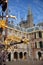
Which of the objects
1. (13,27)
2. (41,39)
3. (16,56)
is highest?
(13,27)

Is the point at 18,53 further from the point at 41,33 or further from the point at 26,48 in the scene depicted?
the point at 41,33

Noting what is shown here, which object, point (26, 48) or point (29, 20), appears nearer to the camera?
point (26, 48)

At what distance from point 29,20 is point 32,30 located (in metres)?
6.88

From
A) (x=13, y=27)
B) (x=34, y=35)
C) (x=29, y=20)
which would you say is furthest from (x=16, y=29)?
(x=29, y=20)

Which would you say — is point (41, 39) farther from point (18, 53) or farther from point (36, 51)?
point (18, 53)

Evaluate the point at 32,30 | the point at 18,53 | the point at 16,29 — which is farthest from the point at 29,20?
the point at 18,53

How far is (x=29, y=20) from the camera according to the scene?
178 ft

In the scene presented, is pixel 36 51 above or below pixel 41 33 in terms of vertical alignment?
below

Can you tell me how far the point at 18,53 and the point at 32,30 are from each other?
25.2 feet

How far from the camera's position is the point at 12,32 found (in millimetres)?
43125

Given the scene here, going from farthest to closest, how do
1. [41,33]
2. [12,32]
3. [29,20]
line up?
[29,20], [41,33], [12,32]

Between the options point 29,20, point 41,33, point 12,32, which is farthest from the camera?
point 29,20

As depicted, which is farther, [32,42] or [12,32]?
[32,42]

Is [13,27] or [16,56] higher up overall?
[13,27]
